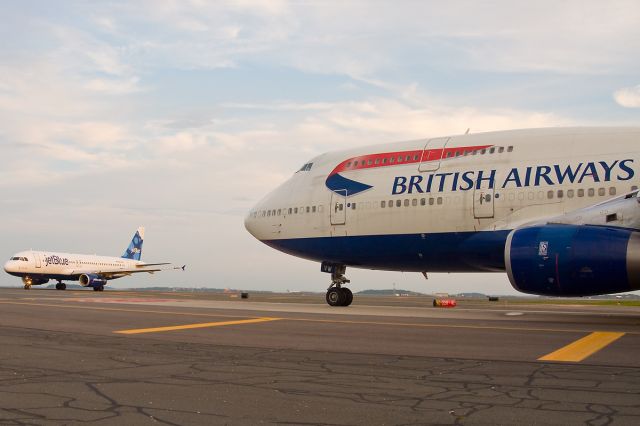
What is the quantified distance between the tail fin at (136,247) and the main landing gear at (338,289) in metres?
56.4

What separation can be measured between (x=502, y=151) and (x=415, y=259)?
4.44m

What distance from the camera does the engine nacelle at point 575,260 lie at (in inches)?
524

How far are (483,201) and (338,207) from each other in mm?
5654

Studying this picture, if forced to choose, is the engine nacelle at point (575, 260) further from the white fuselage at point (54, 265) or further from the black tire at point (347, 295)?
the white fuselage at point (54, 265)

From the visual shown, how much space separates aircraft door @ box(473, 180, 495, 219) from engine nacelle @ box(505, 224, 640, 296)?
3.87 metres

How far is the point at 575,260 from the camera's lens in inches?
539

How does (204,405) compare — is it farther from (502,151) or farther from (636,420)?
(502,151)

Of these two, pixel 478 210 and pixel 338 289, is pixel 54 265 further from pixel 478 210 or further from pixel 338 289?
pixel 478 210

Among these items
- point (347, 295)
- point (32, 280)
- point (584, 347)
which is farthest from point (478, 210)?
point (32, 280)

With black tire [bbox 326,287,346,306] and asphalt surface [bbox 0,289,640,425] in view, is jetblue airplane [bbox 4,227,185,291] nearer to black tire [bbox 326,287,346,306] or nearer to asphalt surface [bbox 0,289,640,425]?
black tire [bbox 326,287,346,306]

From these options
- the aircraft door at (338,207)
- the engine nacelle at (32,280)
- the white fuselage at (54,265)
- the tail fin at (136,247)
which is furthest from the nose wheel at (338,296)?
the tail fin at (136,247)

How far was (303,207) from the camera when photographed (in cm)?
2383

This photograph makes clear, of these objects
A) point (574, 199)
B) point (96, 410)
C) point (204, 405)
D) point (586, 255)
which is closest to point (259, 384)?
point (204, 405)

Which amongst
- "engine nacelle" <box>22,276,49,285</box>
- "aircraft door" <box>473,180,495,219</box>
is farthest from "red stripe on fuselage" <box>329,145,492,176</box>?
"engine nacelle" <box>22,276,49,285</box>
